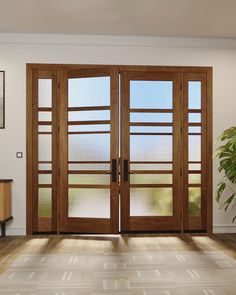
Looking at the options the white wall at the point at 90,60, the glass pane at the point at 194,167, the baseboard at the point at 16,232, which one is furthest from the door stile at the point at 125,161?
the baseboard at the point at 16,232

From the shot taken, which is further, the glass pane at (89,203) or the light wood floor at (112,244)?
the glass pane at (89,203)

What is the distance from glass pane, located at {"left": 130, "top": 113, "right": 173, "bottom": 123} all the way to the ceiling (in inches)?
46.2

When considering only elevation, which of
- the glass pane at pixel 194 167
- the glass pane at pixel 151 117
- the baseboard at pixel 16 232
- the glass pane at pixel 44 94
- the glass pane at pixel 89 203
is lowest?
the baseboard at pixel 16 232

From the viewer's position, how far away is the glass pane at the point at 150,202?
615 cm

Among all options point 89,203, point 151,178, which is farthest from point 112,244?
point 151,178

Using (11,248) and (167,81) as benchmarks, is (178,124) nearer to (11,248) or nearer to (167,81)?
(167,81)

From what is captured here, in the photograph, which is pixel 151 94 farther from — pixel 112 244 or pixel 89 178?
pixel 112 244

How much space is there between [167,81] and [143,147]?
1.06 metres

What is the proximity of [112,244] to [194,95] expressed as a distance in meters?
2.54

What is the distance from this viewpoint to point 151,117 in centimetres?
618

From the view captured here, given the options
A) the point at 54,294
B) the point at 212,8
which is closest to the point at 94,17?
the point at 212,8

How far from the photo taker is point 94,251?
5.04 m

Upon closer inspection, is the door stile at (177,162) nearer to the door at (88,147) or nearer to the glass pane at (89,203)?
the door at (88,147)

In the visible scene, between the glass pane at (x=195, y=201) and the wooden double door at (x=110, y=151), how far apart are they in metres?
0.03
